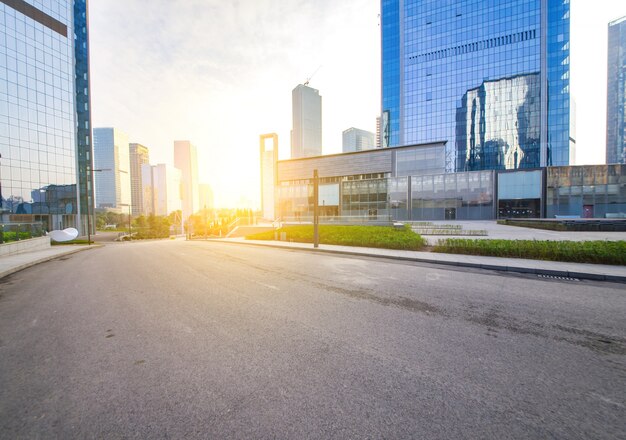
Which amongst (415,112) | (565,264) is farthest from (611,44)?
(565,264)

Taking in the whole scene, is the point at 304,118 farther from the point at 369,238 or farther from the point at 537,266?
the point at 537,266

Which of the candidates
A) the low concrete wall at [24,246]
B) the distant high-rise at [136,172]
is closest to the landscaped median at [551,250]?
the low concrete wall at [24,246]

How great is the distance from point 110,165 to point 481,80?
174m

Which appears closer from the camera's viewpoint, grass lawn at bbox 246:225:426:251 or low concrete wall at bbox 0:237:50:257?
grass lawn at bbox 246:225:426:251

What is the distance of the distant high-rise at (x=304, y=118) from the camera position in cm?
19000

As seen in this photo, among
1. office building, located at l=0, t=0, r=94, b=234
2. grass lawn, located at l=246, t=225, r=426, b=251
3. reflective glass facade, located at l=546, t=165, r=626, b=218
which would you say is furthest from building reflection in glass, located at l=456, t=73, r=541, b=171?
office building, located at l=0, t=0, r=94, b=234

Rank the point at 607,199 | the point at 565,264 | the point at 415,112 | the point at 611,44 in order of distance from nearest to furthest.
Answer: the point at 565,264, the point at 607,199, the point at 415,112, the point at 611,44

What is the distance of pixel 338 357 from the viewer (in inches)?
139

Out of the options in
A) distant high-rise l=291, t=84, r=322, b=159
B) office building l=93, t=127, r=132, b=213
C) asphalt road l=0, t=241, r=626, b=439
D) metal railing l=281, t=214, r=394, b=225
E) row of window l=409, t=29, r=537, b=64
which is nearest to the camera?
asphalt road l=0, t=241, r=626, b=439

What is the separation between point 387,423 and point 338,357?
1.26m

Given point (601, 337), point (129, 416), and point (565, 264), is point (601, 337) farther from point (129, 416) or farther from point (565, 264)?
point (565, 264)

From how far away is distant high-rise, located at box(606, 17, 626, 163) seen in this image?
116438 millimetres

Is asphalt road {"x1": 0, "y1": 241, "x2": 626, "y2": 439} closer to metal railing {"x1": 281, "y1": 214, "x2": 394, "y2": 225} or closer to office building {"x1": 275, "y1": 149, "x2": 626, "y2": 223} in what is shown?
metal railing {"x1": 281, "y1": 214, "x2": 394, "y2": 225}

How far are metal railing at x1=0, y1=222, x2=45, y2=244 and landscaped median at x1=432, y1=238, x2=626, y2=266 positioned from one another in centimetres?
2809
